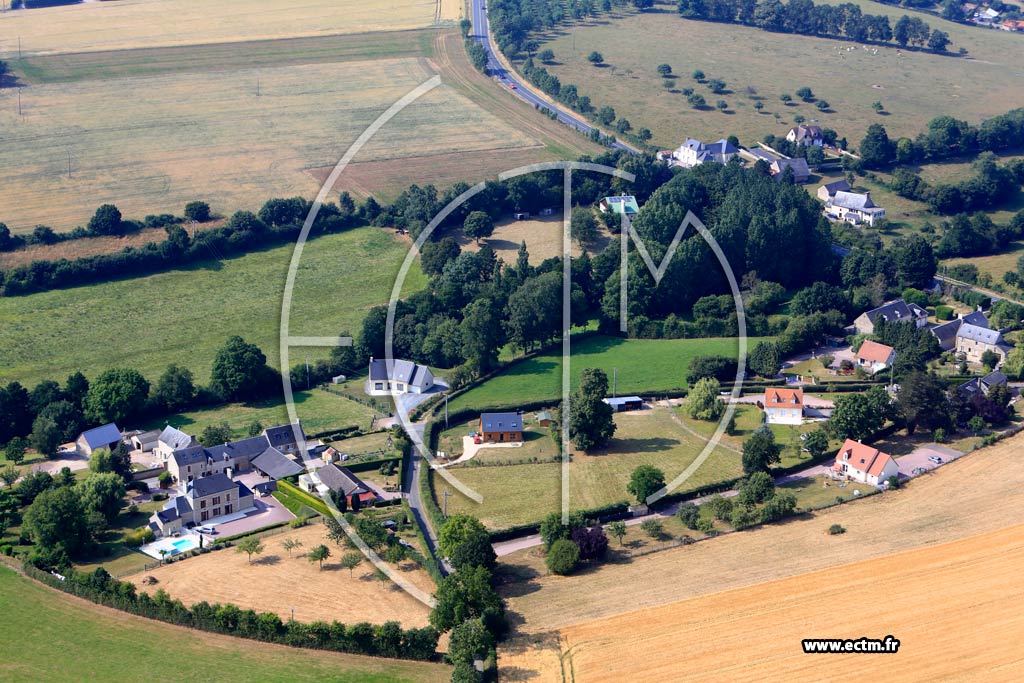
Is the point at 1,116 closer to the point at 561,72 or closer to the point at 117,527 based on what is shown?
the point at 561,72

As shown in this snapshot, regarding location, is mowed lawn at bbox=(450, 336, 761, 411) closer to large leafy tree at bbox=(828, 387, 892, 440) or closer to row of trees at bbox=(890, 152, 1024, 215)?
large leafy tree at bbox=(828, 387, 892, 440)

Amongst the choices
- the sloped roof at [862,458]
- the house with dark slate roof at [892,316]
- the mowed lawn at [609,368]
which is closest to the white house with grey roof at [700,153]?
the house with dark slate roof at [892,316]

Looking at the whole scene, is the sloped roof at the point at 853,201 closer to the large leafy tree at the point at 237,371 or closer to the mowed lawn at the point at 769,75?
the mowed lawn at the point at 769,75

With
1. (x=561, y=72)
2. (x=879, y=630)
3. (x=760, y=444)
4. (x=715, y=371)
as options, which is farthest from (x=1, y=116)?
(x=879, y=630)

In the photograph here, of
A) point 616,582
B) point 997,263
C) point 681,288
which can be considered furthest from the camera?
point 997,263

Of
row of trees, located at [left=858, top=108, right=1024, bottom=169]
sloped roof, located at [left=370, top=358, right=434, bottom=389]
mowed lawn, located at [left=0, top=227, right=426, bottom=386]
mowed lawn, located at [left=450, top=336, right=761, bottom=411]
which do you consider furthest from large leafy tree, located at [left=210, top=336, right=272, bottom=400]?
row of trees, located at [left=858, top=108, right=1024, bottom=169]

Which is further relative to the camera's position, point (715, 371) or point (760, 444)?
point (715, 371)
